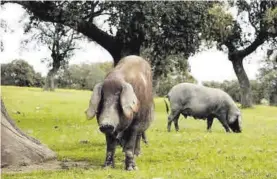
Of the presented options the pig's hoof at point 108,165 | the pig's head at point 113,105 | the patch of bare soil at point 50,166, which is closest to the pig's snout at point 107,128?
the pig's head at point 113,105

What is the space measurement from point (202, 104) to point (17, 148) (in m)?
12.7

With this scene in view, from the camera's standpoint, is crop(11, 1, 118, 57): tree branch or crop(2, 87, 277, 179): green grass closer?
crop(2, 87, 277, 179): green grass

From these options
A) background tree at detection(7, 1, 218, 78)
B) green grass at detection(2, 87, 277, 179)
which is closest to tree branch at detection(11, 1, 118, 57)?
background tree at detection(7, 1, 218, 78)

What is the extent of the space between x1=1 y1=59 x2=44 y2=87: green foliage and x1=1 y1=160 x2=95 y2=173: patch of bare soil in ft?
227

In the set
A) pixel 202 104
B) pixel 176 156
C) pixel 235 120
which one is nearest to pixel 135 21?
pixel 202 104

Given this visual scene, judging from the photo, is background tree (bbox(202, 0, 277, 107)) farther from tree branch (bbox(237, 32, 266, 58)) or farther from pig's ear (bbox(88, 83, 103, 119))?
pig's ear (bbox(88, 83, 103, 119))

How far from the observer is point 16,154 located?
1192cm

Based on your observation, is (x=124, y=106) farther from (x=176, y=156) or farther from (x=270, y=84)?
(x=270, y=84)

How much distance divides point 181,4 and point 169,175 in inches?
596

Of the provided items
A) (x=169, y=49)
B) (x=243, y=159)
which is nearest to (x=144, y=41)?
(x=169, y=49)

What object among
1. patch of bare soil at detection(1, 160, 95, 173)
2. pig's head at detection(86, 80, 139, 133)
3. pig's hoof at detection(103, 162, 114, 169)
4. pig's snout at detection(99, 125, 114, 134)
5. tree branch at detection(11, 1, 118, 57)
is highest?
tree branch at detection(11, 1, 118, 57)

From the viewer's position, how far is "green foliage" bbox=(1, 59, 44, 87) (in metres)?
81.1

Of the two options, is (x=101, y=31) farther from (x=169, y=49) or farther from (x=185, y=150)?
(x=185, y=150)

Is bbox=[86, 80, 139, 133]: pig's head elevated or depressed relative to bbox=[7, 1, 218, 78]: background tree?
depressed
